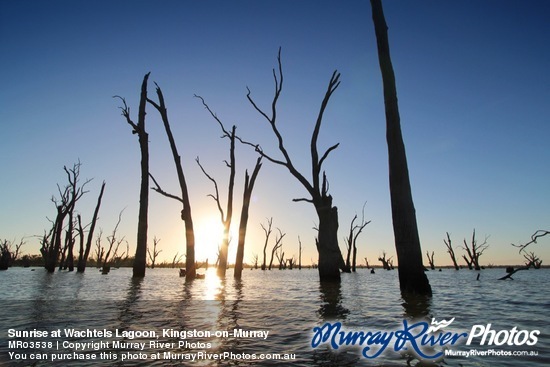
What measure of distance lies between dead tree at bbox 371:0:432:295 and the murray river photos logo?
108 inches

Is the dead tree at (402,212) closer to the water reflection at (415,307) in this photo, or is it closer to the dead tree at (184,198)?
the water reflection at (415,307)

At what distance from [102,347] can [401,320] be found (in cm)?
355

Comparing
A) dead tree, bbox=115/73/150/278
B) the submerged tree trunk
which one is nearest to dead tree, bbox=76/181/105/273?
dead tree, bbox=115/73/150/278

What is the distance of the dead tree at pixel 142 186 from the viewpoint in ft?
46.7

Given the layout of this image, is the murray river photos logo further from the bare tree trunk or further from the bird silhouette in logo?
the bare tree trunk

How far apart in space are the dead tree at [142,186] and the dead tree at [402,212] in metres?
11.9

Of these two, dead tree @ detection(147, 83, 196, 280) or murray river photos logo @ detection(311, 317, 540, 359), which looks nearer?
murray river photos logo @ detection(311, 317, 540, 359)

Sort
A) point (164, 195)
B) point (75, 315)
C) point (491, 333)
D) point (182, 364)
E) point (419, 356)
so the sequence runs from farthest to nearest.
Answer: point (164, 195), point (75, 315), point (491, 333), point (419, 356), point (182, 364)

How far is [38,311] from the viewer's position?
4559 millimetres

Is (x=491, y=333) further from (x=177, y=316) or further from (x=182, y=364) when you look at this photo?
(x=177, y=316)

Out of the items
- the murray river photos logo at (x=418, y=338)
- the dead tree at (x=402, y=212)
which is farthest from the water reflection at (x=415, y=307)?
the murray river photos logo at (x=418, y=338)

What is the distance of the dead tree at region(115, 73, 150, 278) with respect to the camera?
1423cm

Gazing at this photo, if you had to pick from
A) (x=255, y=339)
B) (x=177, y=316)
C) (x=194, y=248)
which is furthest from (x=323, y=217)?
(x=255, y=339)

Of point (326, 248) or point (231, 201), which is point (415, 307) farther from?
point (231, 201)
